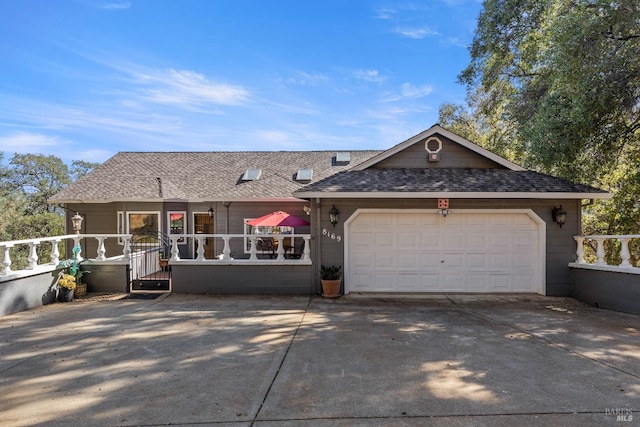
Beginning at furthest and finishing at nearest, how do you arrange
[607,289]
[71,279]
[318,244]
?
1. [318,244]
2. [71,279]
3. [607,289]

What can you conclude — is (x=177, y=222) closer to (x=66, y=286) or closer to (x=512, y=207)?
(x=66, y=286)

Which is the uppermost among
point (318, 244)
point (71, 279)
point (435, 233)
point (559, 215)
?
Answer: point (559, 215)

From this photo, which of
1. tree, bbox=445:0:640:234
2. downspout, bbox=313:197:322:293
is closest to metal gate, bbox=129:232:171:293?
downspout, bbox=313:197:322:293

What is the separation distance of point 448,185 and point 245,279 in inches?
233

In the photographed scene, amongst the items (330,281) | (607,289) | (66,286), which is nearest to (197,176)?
(66,286)

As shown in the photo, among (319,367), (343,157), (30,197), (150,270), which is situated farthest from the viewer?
(30,197)

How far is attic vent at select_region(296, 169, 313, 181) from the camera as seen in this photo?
1609 centimetres

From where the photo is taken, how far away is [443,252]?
9.26 m

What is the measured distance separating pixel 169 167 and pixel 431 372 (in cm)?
1635

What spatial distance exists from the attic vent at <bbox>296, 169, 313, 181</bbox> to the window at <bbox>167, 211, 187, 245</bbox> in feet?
17.3

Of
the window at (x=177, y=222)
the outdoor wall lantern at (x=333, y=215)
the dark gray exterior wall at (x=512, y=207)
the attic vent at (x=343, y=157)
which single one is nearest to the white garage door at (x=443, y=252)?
the dark gray exterior wall at (x=512, y=207)

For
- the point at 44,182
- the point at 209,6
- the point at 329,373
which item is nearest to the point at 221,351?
the point at 329,373

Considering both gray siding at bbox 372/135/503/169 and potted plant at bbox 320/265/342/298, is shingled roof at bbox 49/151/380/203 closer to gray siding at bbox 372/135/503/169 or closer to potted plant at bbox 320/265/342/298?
gray siding at bbox 372/135/503/169

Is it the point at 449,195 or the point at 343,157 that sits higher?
the point at 343,157
